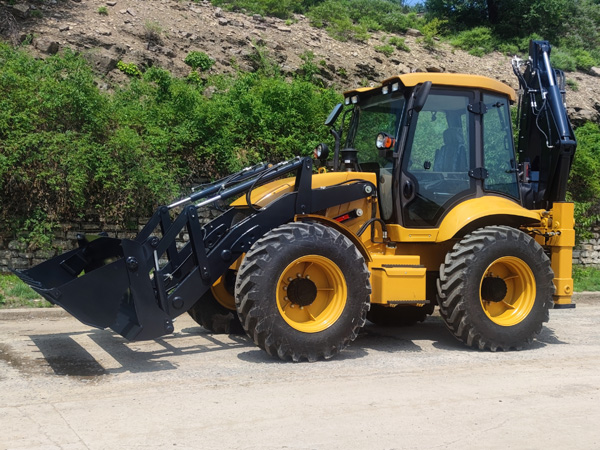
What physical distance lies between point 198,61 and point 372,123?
11.0m

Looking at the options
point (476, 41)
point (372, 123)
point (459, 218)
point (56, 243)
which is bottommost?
point (56, 243)

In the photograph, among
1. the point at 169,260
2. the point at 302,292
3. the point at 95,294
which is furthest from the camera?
the point at 169,260

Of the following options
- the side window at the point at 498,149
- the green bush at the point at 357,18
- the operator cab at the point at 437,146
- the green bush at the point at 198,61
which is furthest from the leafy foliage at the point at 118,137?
the green bush at the point at 357,18

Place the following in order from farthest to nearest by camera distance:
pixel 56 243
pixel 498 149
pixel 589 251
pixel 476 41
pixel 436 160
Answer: pixel 476 41
pixel 589 251
pixel 56 243
pixel 498 149
pixel 436 160

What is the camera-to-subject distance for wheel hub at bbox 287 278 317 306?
674 cm

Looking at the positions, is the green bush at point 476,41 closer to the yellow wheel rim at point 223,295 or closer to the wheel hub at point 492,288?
the wheel hub at point 492,288

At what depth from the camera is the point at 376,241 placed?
7609 mm

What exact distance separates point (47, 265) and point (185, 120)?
21.2 feet

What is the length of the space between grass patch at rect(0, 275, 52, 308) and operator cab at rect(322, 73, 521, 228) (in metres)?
4.73

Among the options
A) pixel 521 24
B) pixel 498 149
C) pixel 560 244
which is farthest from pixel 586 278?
pixel 521 24

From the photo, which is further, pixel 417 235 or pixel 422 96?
pixel 417 235

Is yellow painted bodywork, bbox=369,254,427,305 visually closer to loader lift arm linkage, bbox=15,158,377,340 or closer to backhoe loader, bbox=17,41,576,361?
backhoe loader, bbox=17,41,576,361

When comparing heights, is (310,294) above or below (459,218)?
below

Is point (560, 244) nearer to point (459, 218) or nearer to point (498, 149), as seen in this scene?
point (498, 149)
